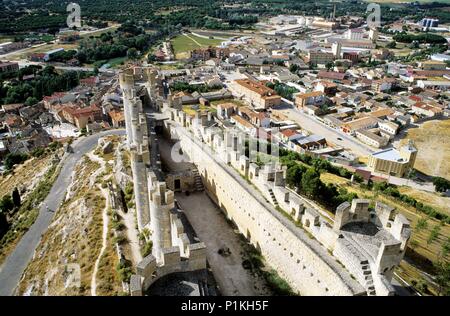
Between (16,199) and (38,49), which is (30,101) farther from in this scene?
(38,49)

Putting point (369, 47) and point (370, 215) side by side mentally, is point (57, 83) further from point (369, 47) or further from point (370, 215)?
point (369, 47)

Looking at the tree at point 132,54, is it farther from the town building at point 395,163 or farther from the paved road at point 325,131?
the town building at point 395,163

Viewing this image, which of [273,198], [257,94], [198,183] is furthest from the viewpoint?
[257,94]

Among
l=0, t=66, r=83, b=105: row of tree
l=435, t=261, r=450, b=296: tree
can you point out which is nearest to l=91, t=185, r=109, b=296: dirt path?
l=435, t=261, r=450, b=296: tree

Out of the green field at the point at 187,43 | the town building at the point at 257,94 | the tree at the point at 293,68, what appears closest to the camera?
the town building at the point at 257,94

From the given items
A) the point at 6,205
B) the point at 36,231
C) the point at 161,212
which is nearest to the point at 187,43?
the point at 6,205

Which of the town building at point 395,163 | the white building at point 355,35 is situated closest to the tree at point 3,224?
the town building at point 395,163

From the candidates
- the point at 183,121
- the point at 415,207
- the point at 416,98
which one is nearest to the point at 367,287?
the point at 183,121

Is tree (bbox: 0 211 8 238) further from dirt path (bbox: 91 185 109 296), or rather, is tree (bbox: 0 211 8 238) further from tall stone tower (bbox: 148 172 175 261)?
tall stone tower (bbox: 148 172 175 261)
